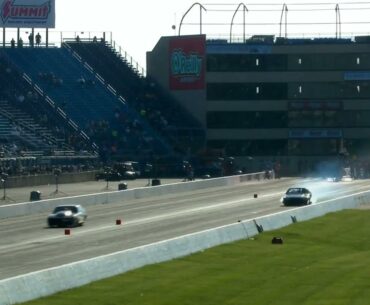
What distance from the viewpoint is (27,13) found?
102 metres

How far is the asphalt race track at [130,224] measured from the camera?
41.6m

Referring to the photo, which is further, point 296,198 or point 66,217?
point 296,198

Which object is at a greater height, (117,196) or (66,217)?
(117,196)

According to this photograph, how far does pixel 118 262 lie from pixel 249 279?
12.3 ft

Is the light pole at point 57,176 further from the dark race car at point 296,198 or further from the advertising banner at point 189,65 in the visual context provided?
the advertising banner at point 189,65

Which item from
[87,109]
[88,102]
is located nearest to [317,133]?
[88,102]

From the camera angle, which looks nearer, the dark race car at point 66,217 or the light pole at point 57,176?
the dark race car at point 66,217

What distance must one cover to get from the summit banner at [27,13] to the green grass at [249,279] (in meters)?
58.0

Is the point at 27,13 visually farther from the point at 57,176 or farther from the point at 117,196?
the point at 117,196

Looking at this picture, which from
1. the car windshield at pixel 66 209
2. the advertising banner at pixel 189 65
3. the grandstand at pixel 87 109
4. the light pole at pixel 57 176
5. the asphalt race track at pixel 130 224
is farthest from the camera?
the advertising banner at pixel 189 65

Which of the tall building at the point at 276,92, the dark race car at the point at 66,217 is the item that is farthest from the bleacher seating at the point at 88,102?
the dark race car at the point at 66,217

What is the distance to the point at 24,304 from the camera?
89.0 feet

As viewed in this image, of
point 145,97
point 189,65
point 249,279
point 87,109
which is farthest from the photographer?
point 189,65

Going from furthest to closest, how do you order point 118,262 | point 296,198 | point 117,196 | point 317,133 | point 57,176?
point 317,133 < point 57,176 < point 117,196 < point 296,198 < point 118,262
